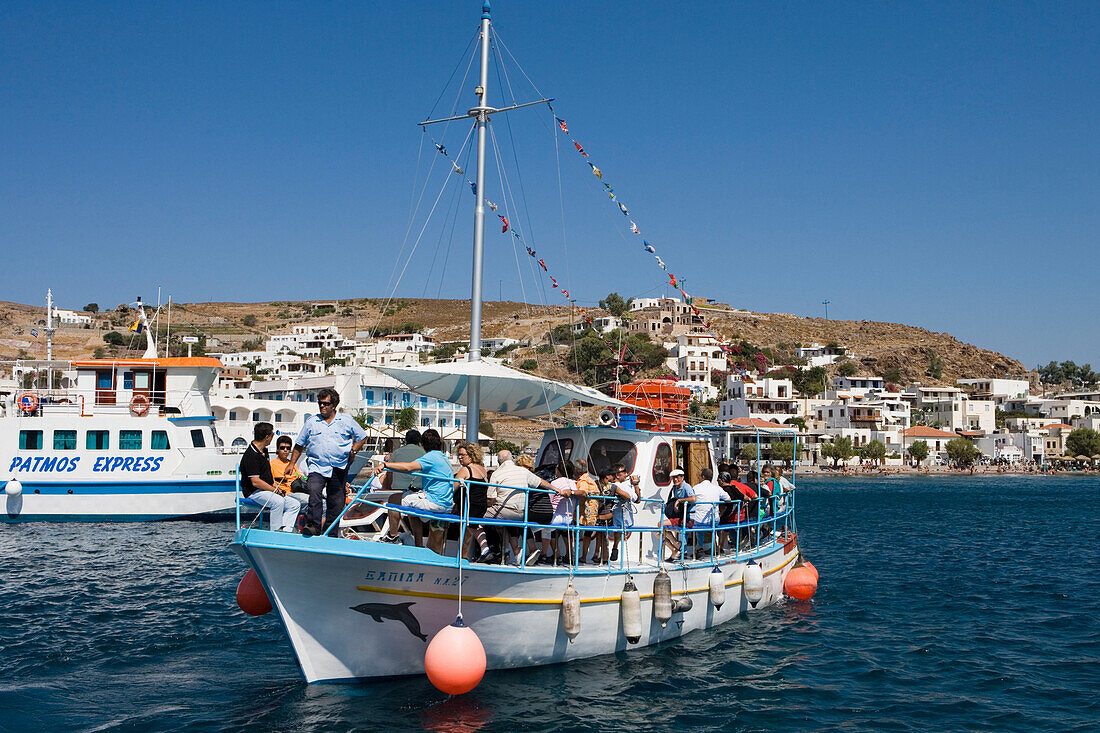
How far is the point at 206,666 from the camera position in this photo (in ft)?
39.8

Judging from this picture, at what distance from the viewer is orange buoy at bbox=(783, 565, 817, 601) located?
17.3 m

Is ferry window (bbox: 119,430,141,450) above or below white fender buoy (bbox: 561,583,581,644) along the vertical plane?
above

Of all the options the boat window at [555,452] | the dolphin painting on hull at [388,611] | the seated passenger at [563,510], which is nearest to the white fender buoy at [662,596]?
the seated passenger at [563,510]

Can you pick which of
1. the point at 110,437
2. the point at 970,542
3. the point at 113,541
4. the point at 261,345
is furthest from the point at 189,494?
the point at 261,345

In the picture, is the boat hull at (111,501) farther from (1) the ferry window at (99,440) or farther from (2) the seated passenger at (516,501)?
(2) the seated passenger at (516,501)

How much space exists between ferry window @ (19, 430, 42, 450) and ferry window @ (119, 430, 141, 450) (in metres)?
2.47

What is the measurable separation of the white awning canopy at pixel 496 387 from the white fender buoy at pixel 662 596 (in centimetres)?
256

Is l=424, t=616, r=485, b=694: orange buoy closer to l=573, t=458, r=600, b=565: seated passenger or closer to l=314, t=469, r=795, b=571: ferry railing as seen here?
l=314, t=469, r=795, b=571: ferry railing

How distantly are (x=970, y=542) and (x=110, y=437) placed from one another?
95.7ft

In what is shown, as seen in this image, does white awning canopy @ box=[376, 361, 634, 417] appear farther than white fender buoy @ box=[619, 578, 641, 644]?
Yes

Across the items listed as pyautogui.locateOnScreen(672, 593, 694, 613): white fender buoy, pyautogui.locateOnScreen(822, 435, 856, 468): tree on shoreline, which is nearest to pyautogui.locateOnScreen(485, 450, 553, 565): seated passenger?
pyautogui.locateOnScreen(672, 593, 694, 613): white fender buoy

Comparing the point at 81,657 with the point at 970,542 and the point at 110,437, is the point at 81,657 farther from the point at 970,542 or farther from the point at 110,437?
the point at 970,542

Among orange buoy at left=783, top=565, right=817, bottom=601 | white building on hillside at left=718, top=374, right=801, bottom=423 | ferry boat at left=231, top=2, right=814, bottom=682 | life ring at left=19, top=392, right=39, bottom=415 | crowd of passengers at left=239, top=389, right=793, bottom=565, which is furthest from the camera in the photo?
white building on hillside at left=718, top=374, right=801, bottom=423

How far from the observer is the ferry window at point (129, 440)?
30.7 metres
